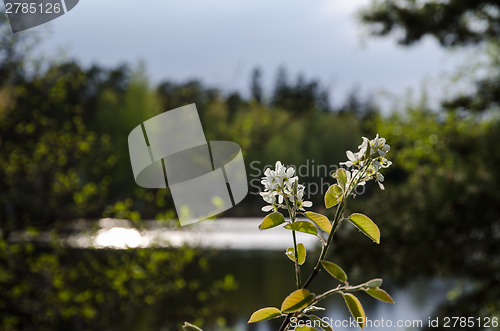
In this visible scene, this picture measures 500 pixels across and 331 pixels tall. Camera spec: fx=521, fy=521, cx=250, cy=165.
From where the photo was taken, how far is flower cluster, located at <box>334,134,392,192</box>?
32 centimetres

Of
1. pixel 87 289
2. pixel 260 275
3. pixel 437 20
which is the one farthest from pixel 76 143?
pixel 260 275

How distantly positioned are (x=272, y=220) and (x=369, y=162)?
0.24 ft

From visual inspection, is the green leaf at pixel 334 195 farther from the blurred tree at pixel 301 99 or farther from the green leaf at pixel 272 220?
the blurred tree at pixel 301 99

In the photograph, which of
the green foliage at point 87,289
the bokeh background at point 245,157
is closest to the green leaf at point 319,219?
the bokeh background at point 245,157

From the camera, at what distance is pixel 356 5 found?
2.73 metres

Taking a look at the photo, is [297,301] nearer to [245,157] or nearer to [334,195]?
[334,195]

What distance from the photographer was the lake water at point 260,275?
7.01 ft

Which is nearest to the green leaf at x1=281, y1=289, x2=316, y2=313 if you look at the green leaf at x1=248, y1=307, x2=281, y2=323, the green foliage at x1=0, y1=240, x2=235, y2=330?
the green leaf at x1=248, y1=307, x2=281, y2=323

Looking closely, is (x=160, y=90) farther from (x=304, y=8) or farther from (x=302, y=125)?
(x=304, y=8)

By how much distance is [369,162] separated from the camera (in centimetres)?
32

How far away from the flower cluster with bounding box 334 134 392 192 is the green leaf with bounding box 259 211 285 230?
0.15ft

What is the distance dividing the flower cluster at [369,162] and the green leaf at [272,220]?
1.9 inches

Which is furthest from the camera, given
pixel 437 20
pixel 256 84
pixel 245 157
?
pixel 256 84

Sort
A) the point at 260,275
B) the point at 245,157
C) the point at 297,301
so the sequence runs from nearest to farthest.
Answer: the point at 297,301 < the point at 245,157 < the point at 260,275
